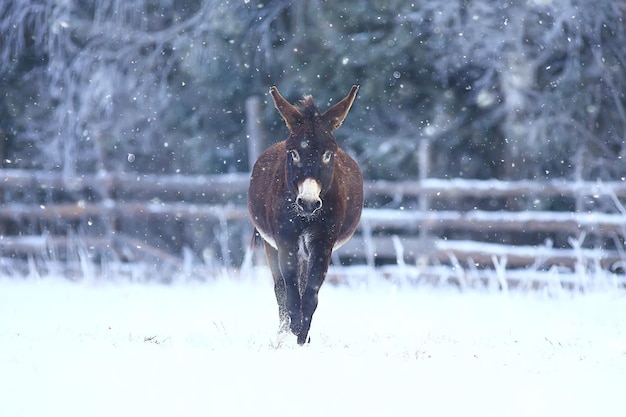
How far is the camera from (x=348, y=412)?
3471 mm

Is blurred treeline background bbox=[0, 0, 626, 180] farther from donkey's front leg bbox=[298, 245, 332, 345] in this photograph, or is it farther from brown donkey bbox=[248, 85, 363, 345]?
donkey's front leg bbox=[298, 245, 332, 345]

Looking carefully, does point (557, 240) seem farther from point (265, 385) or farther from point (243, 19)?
point (265, 385)

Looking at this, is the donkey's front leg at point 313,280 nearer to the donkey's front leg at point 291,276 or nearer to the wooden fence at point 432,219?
the donkey's front leg at point 291,276

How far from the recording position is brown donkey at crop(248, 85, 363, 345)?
16.4 feet

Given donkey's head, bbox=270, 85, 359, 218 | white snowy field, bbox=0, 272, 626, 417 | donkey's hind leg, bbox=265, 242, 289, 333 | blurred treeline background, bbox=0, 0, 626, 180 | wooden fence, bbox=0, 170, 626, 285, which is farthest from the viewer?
blurred treeline background, bbox=0, 0, 626, 180

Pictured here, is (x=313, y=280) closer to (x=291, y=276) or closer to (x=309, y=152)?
(x=291, y=276)

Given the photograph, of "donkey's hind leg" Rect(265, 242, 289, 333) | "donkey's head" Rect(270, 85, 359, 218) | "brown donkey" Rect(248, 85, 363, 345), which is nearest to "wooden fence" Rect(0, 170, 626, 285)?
"donkey's hind leg" Rect(265, 242, 289, 333)

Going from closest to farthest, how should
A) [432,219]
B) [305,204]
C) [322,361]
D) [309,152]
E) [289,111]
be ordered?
[322,361]
[305,204]
[309,152]
[289,111]
[432,219]

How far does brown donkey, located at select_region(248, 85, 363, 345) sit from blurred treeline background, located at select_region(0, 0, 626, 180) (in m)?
5.44

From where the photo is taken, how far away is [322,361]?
14.2 ft

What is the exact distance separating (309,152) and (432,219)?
481 cm

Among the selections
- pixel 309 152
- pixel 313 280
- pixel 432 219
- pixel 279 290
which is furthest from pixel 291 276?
pixel 432 219

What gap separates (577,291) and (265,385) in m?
4.97

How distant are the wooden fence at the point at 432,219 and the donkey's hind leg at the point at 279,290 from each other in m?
2.71
